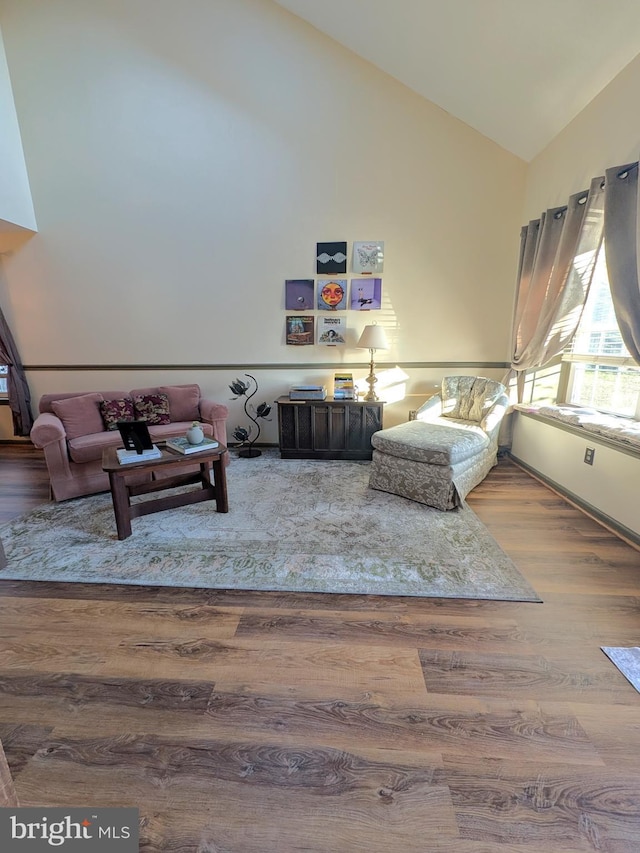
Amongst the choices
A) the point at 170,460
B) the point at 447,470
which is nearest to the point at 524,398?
the point at 447,470

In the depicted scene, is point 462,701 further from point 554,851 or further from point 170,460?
point 170,460

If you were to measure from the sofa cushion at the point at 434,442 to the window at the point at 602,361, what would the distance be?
2.97 feet

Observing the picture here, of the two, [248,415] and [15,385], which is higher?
[15,385]

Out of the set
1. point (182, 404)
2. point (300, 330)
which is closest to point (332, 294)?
point (300, 330)

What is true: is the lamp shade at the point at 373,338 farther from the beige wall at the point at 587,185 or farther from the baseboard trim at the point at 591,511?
the baseboard trim at the point at 591,511

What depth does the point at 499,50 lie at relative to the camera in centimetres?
255


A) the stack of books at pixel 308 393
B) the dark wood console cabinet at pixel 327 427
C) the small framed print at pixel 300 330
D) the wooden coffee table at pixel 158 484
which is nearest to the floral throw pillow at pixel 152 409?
the wooden coffee table at pixel 158 484

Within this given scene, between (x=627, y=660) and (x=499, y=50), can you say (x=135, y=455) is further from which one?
(x=499, y=50)

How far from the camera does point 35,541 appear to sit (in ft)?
7.55

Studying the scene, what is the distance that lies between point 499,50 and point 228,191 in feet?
8.20

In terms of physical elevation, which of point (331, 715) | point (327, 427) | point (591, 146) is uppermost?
point (591, 146)

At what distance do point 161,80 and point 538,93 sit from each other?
338 cm

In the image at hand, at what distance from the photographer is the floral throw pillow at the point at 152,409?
3.45 metres

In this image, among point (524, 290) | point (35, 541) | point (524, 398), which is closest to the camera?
point (35, 541)
